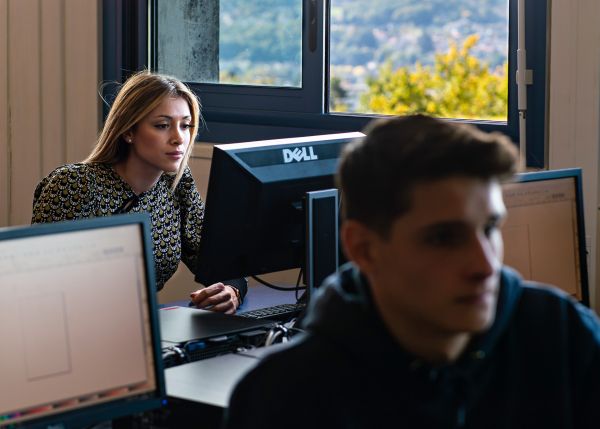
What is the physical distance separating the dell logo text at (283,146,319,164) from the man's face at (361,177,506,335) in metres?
1.09

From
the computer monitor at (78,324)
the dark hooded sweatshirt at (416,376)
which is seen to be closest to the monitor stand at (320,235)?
the computer monitor at (78,324)

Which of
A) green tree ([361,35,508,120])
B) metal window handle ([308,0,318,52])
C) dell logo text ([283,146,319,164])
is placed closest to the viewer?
dell logo text ([283,146,319,164])

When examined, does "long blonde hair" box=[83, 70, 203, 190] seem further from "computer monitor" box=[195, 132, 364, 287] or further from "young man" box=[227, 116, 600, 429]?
"young man" box=[227, 116, 600, 429]

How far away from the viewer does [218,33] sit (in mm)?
3869

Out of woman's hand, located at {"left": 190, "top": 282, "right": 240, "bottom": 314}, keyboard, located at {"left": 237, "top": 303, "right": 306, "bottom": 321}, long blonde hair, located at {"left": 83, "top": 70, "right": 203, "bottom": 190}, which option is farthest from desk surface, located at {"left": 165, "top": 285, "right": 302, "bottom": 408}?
long blonde hair, located at {"left": 83, "top": 70, "right": 203, "bottom": 190}

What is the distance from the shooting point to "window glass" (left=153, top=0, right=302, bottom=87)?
3.70 meters

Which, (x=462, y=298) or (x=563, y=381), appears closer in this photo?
(x=462, y=298)

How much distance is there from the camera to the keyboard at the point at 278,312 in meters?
2.38

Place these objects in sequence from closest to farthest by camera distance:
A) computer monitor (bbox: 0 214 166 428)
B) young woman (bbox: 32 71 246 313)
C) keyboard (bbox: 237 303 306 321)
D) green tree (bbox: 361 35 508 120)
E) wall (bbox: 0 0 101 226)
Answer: computer monitor (bbox: 0 214 166 428), keyboard (bbox: 237 303 306 321), young woman (bbox: 32 71 246 313), green tree (bbox: 361 35 508 120), wall (bbox: 0 0 101 226)

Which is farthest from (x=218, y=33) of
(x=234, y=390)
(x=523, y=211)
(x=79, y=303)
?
(x=234, y=390)

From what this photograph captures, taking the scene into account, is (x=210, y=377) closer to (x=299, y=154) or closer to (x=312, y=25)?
(x=299, y=154)

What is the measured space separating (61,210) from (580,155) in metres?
1.43

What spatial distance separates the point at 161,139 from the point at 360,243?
192cm

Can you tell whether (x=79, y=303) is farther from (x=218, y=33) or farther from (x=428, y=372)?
(x=218, y=33)
